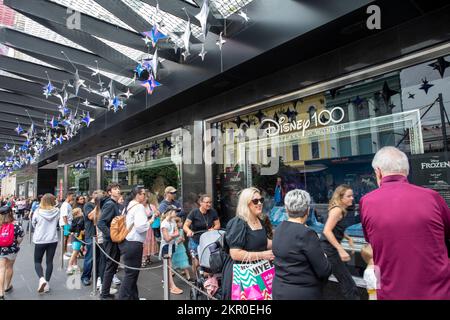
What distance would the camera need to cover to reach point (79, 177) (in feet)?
62.7

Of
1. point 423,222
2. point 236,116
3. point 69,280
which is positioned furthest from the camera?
point 236,116

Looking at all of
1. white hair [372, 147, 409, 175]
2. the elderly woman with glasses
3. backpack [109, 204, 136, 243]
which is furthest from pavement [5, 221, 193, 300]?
white hair [372, 147, 409, 175]

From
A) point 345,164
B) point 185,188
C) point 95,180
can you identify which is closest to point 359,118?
point 345,164

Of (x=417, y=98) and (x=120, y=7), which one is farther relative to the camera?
(x=120, y=7)

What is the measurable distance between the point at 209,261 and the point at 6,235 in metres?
3.97

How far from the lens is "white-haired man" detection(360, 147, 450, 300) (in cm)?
181

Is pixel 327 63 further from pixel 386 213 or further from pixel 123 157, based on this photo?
pixel 123 157

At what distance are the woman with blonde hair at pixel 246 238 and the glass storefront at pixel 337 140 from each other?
2157 mm

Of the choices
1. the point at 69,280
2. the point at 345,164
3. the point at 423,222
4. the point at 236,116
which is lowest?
the point at 69,280

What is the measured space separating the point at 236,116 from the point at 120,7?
3.45 metres

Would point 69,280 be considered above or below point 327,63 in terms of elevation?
below

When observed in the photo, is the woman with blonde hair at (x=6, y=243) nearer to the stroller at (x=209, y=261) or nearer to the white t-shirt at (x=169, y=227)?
the white t-shirt at (x=169, y=227)

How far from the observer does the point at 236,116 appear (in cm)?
744

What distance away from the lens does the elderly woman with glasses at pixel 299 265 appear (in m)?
2.29
